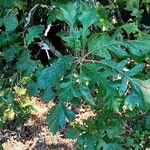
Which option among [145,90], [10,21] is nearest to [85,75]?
[145,90]

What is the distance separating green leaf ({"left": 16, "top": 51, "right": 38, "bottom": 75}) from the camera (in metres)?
2.64

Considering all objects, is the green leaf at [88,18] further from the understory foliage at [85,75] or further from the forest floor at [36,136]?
the forest floor at [36,136]

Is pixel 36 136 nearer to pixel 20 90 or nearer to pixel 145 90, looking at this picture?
Result: pixel 20 90

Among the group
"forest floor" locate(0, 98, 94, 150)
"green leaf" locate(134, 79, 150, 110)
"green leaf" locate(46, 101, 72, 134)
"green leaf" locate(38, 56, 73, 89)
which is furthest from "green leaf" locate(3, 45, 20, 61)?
"forest floor" locate(0, 98, 94, 150)

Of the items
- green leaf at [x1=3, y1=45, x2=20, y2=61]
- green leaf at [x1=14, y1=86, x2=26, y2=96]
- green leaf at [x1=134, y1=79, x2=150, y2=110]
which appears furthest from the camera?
green leaf at [x1=14, y1=86, x2=26, y2=96]

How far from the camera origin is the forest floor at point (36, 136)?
3434 millimetres

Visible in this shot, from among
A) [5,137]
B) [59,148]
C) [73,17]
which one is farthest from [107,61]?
[5,137]

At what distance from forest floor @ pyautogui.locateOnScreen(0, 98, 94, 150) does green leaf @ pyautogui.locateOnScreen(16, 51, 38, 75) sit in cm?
102

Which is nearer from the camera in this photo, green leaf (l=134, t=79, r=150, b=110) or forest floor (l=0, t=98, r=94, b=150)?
green leaf (l=134, t=79, r=150, b=110)

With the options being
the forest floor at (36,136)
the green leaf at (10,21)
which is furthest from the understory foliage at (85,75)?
the forest floor at (36,136)

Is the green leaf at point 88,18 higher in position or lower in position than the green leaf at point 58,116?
higher

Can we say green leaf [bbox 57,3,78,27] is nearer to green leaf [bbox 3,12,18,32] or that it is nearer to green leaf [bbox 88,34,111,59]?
green leaf [bbox 88,34,111,59]

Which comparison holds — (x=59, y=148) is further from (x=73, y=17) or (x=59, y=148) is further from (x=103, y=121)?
(x=73, y=17)

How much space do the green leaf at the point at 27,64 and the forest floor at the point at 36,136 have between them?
1.02m
